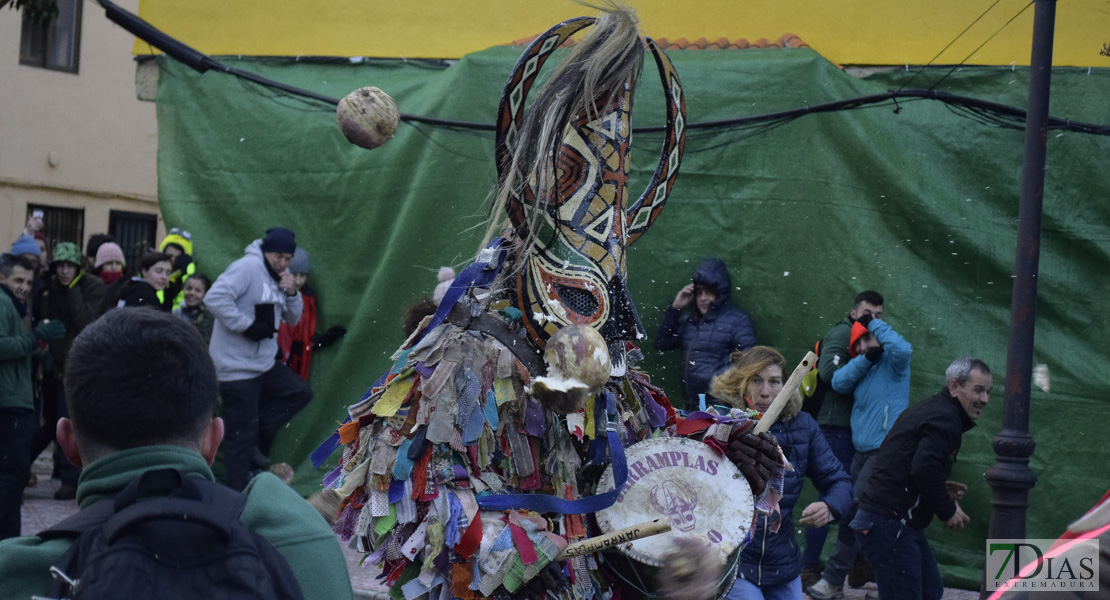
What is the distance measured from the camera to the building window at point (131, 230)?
55.1 ft

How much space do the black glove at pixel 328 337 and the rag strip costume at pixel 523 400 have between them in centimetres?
418

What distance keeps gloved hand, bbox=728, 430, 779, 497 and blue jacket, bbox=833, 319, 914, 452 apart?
2.77 metres

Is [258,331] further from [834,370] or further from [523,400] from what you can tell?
[523,400]

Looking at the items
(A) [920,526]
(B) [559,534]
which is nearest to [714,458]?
(B) [559,534]

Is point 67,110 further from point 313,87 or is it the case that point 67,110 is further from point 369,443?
point 369,443

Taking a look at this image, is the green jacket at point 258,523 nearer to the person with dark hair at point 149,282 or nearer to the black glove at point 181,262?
the person with dark hair at point 149,282

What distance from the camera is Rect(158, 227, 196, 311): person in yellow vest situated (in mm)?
8180

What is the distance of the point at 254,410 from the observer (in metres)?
7.21

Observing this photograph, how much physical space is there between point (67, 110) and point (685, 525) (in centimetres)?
1490

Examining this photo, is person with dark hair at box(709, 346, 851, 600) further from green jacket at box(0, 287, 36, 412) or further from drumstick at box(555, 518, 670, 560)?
green jacket at box(0, 287, 36, 412)

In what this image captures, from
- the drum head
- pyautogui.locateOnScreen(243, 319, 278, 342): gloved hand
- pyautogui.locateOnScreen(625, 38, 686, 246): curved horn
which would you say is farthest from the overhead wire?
the drum head

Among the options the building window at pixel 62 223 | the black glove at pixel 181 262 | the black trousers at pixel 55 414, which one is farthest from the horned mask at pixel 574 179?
the building window at pixel 62 223

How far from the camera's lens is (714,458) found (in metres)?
3.73

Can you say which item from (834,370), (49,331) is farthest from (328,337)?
(834,370)
